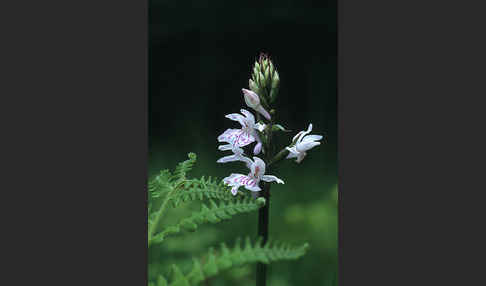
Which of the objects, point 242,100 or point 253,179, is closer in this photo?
point 253,179

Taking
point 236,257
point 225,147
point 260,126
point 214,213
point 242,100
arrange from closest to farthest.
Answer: point 236,257 → point 214,213 → point 260,126 → point 225,147 → point 242,100

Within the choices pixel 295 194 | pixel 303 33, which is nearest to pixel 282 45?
pixel 303 33

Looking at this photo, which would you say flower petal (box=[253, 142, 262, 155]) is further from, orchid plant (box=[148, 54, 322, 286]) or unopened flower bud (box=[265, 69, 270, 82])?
unopened flower bud (box=[265, 69, 270, 82])

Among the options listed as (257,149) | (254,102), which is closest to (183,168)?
(257,149)

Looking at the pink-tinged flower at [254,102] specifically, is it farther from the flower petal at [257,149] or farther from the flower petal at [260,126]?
the flower petal at [257,149]

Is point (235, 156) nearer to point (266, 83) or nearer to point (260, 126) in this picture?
point (260, 126)

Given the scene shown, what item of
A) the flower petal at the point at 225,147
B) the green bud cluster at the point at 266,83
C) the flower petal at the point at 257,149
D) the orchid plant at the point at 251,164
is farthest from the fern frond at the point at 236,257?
the green bud cluster at the point at 266,83

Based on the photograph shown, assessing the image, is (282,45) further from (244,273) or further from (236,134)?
(244,273)

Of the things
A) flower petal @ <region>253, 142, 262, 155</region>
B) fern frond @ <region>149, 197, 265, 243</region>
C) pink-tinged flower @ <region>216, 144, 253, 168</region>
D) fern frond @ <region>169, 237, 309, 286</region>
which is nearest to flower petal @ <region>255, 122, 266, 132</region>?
flower petal @ <region>253, 142, 262, 155</region>
